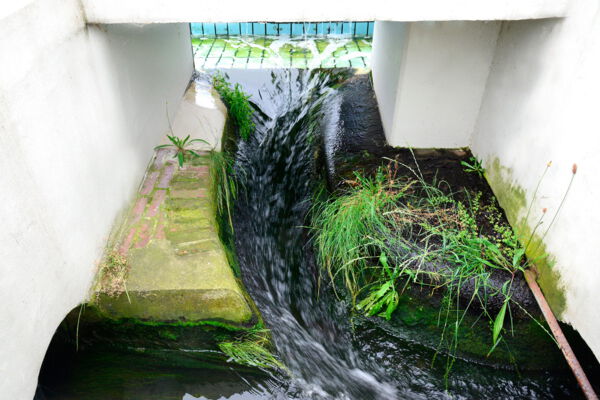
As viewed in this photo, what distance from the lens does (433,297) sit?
141 inches

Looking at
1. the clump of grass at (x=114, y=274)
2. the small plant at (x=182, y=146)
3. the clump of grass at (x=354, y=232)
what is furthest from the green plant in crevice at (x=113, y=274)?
the clump of grass at (x=354, y=232)

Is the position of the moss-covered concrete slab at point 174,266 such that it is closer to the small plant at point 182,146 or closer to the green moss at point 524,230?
the small plant at point 182,146

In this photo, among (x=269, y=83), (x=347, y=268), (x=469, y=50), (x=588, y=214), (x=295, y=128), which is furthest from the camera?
(x=269, y=83)

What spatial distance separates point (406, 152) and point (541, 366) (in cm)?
239

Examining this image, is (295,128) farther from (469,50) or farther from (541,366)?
(541,366)

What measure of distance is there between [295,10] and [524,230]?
245 cm

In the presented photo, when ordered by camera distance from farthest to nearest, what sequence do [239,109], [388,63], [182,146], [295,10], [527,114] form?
1. [239,109]
2. [388,63]
3. [182,146]
4. [527,114]
5. [295,10]

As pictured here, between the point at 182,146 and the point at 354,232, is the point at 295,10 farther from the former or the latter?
the point at 182,146

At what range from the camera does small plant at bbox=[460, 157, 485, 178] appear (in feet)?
15.1

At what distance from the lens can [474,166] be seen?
4.68 m

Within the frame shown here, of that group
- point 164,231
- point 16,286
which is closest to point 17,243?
point 16,286

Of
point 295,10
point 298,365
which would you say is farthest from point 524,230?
point 295,10

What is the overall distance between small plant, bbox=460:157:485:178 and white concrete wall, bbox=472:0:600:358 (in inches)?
9.9

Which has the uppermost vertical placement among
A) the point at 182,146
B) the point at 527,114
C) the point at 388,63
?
the point at 527,114
